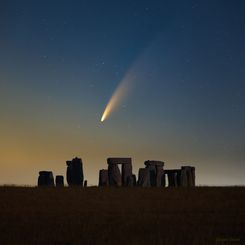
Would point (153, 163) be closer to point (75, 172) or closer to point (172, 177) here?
point (172, 177)

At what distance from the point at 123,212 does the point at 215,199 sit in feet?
27.0

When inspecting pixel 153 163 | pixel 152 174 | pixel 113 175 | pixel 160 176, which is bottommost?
pixel 113 175

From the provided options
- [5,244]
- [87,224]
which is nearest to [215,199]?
[87,224]

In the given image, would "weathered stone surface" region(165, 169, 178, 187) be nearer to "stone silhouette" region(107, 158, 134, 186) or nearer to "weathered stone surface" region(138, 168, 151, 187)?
"weathered stone surface" region(138, 168, 151, 187)

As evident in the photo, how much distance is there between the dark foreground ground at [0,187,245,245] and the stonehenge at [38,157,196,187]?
27.5 ft

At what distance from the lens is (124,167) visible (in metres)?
44.7

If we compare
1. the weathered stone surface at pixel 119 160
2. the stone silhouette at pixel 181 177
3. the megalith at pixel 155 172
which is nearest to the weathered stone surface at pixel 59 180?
the weathered stone surface at pixel 119 160

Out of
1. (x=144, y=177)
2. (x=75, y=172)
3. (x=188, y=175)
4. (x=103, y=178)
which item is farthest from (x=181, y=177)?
(x=75, y=172)

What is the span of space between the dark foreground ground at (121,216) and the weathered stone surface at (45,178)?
9800 millimetres

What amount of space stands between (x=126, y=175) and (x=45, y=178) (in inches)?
248

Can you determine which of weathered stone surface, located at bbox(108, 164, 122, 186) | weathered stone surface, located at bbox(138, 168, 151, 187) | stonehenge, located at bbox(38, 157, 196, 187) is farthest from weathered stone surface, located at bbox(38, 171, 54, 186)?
weathered stone surface, located at bbox(138, 168, 151, 187)

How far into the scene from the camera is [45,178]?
45000 mm

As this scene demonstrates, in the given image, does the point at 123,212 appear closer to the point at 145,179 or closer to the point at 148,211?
the point at 148,211

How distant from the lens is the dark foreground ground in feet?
54.7
